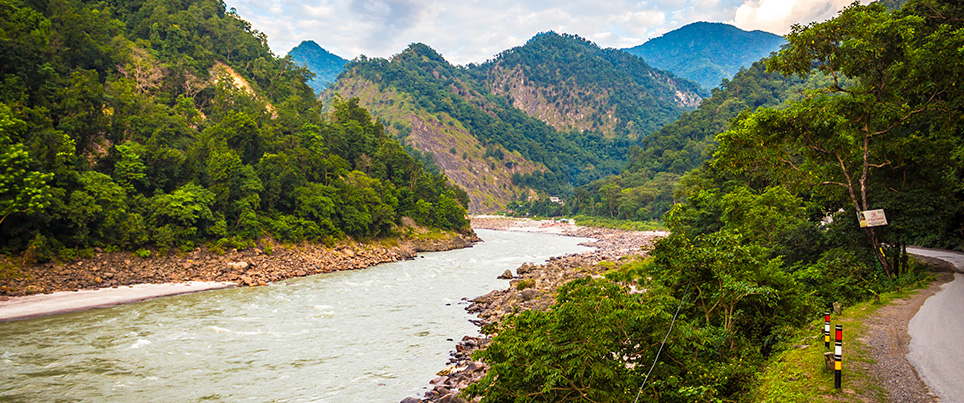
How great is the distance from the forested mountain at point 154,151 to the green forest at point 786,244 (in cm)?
2965

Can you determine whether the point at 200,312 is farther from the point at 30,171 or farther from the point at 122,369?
the point at 30,171

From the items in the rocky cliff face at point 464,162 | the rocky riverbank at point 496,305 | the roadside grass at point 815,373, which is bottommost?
the rocky riverbank at point 496,305

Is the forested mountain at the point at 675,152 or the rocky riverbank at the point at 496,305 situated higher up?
the forested mountain at the point at 675,152

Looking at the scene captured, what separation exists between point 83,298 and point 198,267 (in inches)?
342

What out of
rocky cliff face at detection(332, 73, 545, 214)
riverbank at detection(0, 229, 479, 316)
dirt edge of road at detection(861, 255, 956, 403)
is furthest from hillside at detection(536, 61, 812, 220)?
dirt edge of road at detection(861, 255, 956, 403)

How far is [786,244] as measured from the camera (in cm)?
1911

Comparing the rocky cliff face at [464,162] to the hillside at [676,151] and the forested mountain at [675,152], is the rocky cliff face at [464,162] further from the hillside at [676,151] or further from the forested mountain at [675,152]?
the hillside at [676,151]

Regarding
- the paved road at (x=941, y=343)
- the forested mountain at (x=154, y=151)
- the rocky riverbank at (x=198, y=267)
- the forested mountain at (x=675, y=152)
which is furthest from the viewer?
the forested mountain at (x=675, y=152)

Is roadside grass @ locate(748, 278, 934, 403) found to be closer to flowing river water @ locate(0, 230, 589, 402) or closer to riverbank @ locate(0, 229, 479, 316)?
flowing river water @ locate(0, 230, 589, 402)

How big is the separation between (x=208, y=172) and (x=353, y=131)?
28.0 metres

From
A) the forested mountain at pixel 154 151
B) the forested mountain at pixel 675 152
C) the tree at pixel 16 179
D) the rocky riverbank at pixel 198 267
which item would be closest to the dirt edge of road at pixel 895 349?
the rocky riverbank at pixel 198 267

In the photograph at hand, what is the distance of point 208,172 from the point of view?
128 feet

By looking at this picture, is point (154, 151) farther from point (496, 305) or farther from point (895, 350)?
point (895, 350)

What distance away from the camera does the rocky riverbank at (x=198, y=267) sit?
26.5 meters
